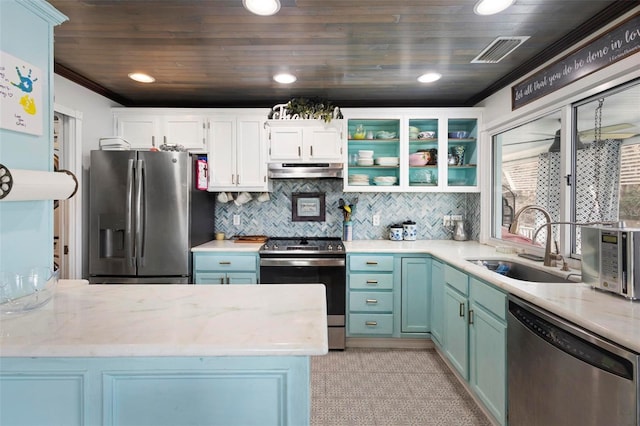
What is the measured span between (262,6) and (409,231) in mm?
2550

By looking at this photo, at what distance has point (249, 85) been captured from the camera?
2.99 meters

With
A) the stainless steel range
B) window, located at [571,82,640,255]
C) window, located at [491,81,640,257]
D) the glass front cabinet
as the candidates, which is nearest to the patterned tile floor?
the stainless steel range

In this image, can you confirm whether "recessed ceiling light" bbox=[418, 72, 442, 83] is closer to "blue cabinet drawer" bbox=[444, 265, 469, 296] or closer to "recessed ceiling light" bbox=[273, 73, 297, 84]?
"recessed ceiling light" bbox=[273, 73, 297, 84]

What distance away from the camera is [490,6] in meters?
1.75

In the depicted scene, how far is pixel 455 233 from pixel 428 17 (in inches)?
91.9

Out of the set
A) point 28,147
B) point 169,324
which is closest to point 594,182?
point 169,324

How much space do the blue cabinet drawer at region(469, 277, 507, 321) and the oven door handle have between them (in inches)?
45.8

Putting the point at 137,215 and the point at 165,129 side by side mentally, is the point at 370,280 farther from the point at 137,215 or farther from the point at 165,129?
the point at 165,129

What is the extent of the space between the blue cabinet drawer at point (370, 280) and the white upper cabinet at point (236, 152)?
1294 millimetres

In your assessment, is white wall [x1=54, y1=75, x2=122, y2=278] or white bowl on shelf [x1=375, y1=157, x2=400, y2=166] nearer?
white wall [x1=54, y1=75, x2=122, y2=278]

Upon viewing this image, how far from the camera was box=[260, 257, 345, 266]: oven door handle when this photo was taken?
2947 millimetres

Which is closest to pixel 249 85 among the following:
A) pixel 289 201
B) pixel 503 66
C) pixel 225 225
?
pixel 289 201

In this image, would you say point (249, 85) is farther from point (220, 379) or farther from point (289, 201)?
point (220, 379)

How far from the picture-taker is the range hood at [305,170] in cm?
324
